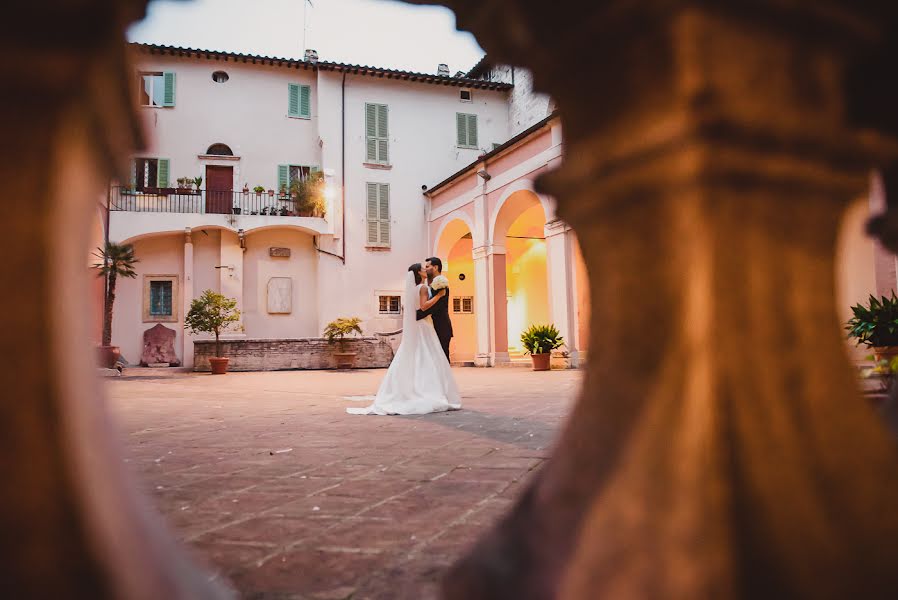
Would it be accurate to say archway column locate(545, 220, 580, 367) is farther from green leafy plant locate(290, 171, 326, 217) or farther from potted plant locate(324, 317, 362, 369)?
green leafy plant locate(290, 171, 326, 217)

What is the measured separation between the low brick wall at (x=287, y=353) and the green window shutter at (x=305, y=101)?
824 cm

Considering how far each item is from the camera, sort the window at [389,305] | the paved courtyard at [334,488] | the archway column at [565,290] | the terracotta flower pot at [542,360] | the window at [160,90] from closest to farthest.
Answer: the paved courtyard at [334,488] → the terracotta flower pot at [542,360] → the archway column at [565,290] → the window at [160,90] → the window at [389,305]

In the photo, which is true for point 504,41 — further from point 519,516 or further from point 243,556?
point 243,556

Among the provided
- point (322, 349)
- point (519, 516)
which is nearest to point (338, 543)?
→ point (519, 516)

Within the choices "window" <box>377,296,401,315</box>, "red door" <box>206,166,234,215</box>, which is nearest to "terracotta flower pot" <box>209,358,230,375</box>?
"window" <box>377,296,401,315</box>

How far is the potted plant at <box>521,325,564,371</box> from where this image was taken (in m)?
12.8

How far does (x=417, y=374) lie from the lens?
588cm

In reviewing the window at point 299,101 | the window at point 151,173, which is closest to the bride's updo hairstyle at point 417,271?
the window at point 299,101

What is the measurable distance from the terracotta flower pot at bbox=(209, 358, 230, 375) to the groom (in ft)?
28.2

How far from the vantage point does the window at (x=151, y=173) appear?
1869 centimetres

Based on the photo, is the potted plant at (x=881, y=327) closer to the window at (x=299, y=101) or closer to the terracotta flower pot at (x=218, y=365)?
the terracotta flower pot at (x=218, y=365)

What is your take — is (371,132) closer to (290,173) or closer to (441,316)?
(290,173)

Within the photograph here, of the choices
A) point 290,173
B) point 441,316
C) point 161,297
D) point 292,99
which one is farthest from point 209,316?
point 441,316

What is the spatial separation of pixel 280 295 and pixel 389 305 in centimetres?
346
